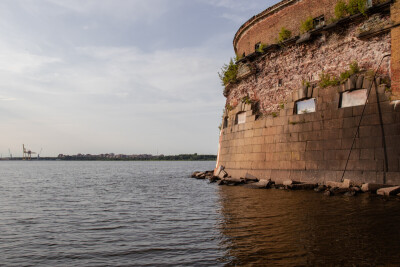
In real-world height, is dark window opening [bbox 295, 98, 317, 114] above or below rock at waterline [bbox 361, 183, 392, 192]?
above

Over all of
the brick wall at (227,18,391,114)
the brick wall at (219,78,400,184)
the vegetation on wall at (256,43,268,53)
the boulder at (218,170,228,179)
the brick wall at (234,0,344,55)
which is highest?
the brick wall at (234,0,344,55)

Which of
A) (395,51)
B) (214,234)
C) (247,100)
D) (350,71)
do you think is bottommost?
(214,234)

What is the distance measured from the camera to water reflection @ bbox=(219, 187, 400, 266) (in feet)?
18.1

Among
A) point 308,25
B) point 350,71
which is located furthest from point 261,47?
point 350,71

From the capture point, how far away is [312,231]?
714 cm

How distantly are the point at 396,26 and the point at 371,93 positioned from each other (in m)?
2.34

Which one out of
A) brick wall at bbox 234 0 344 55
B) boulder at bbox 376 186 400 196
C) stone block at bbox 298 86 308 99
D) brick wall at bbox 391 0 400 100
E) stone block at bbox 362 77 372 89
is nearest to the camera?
boulder at bbox 376 186 400 196

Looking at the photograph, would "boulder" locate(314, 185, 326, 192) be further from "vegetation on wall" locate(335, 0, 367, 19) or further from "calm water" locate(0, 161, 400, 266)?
"vegetation on wall" locate(335, 0, 367, 19)

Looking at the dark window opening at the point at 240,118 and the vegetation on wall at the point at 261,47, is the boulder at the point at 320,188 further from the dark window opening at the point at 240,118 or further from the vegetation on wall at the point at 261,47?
the vegetation on wall at the point at 261,47

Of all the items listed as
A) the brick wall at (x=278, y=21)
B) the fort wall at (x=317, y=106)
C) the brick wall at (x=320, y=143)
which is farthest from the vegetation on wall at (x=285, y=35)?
the brick wall at (x=320, y=143)

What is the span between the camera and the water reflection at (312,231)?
5516mm

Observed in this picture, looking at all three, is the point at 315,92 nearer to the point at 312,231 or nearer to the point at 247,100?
the point at 247,100

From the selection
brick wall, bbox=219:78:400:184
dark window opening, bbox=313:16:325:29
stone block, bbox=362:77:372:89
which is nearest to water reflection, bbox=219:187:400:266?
brick wall, bbox=219:78:400:184

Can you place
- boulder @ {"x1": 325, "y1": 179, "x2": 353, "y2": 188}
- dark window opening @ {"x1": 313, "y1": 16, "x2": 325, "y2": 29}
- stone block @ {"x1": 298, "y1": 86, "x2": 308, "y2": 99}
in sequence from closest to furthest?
boulder @ {"x1": 325, "y1": 179, "x2": 353, "y2": 188} → stone block @ {"x1": 298, "y1": 86, "x2": 308, "y2": 99} → dark window opening @ {"x1": 313, "y1": 16, "x2": 325, "y2": 29}
